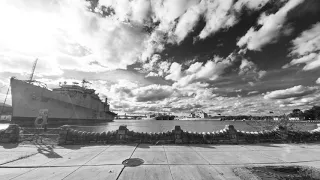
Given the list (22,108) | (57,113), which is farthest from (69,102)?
(22,108)

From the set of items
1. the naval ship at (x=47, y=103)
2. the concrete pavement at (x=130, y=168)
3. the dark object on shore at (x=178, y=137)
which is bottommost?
the concrete pavement at (x=130, y=168)

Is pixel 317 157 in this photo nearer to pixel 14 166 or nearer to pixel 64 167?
pixel 64 167

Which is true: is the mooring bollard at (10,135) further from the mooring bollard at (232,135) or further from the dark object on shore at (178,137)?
the mooring bollard at (232,135)

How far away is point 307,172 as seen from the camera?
4.23 metres

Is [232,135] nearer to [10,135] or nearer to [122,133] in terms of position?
[122,133]

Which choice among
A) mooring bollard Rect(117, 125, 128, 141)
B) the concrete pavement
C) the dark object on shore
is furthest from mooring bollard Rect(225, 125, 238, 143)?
mooring bollard Rect(117, 125, 128, 141)

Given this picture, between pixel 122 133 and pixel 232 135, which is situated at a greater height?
pixel 122 133

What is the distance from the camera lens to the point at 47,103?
45.7m

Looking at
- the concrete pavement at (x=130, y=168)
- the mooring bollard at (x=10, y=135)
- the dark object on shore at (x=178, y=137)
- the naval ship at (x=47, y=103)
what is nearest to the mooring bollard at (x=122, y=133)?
the dark object on shore at (x=178, y=137)

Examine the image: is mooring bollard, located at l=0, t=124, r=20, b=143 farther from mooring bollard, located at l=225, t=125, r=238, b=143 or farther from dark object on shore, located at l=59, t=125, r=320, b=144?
mooring bollard, located at l=225, t=125, r=238, b=143

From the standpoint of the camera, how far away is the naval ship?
3991 centimetres

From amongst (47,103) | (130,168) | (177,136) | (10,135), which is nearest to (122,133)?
(177,136)

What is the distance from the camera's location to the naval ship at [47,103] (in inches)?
1571

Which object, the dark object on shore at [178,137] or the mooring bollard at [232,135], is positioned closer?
the dark object on shore at [178,137]
